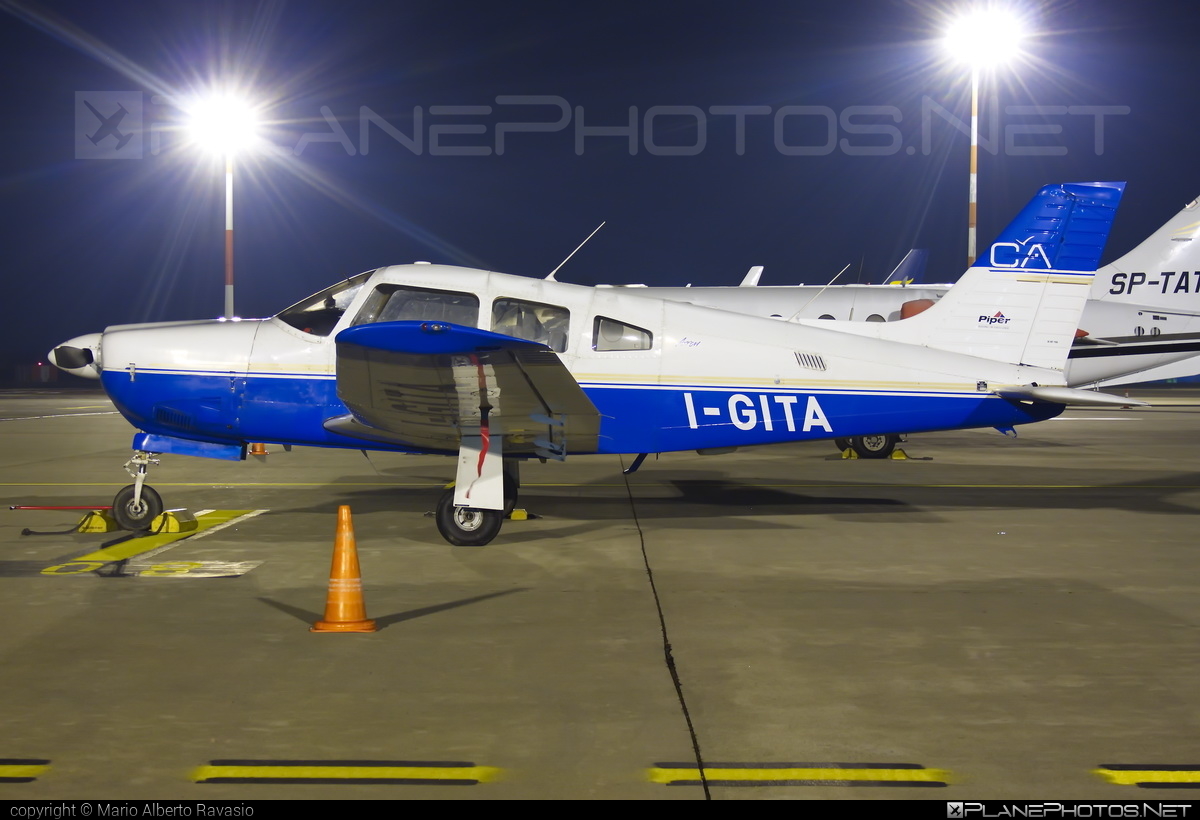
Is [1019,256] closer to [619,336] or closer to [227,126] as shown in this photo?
[619,336]

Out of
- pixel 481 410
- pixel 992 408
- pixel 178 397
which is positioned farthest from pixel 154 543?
pixel 992 408

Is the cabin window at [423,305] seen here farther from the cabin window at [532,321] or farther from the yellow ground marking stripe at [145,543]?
the yellow ground marking stripe at [145,543]

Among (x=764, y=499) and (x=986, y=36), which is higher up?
(x=986, y=36)

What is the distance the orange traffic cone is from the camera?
6.09 metres

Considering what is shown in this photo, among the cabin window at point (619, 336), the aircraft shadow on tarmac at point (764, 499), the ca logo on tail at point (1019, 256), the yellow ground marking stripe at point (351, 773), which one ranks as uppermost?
the ca logo on tail at point (1019, 256)

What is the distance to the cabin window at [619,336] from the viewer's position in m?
9.72

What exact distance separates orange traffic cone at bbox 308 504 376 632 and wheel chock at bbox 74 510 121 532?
4.42 m

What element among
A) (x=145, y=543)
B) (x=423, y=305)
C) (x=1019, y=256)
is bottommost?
(x=145, y=543)

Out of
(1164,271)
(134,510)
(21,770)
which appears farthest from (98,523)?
(1164,271)

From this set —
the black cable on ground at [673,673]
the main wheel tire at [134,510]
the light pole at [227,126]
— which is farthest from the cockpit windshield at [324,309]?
the light pole at [227,126]

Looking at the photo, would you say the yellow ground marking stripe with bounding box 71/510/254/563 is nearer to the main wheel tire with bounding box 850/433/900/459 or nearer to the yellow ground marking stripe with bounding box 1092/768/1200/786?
the yellow ground marking stripe with bounding box 1092/768/1200/786

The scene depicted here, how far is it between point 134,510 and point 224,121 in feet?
51.0

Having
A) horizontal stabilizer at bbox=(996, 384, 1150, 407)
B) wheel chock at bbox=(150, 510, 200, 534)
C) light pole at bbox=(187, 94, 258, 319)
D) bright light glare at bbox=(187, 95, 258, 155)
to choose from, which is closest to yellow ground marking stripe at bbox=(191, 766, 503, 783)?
wheel chock at bbox=(150, 510, 200, 534)

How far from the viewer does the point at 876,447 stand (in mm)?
16703
